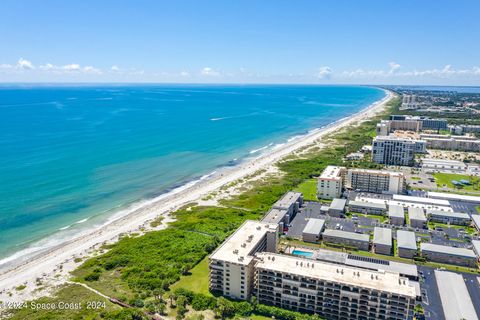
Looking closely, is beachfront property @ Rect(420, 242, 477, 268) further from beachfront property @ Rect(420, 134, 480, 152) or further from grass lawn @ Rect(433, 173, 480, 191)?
beachfront property @ Rect(420, 134, 480, 152)

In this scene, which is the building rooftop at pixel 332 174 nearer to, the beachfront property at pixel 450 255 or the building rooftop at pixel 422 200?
the building rooftop at pixel 422 200

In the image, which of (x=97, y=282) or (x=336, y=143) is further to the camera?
(x=336, y=143)

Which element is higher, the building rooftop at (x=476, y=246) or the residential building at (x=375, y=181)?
the residential building at (x=375, y=181)

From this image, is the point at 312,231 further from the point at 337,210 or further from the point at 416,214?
the point at 416,214

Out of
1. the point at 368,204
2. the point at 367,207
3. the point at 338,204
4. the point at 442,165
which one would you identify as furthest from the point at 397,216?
the point at 442,165

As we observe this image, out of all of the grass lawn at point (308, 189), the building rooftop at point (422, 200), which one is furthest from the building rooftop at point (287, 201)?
the building rooftop at point (422, 200)

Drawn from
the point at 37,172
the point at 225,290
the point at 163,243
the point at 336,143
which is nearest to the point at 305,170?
the point at 336,143

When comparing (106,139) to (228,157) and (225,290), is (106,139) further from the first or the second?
(225,290)
